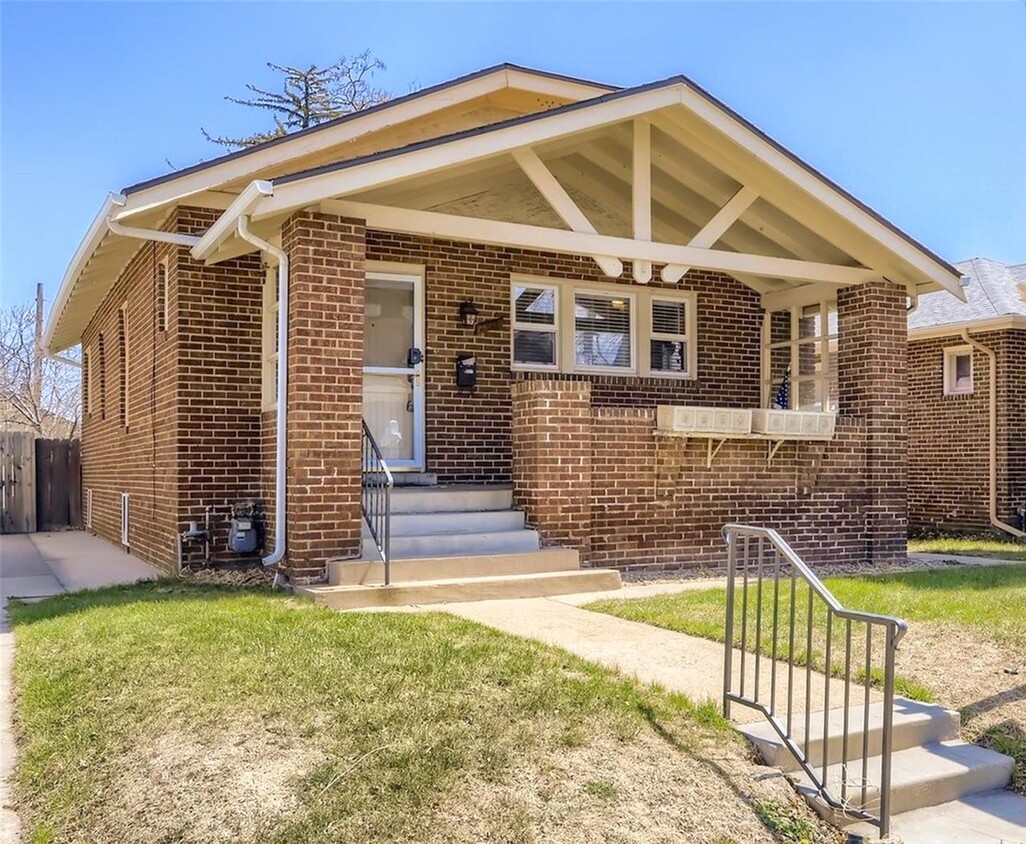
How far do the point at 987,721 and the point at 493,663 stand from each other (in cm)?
257

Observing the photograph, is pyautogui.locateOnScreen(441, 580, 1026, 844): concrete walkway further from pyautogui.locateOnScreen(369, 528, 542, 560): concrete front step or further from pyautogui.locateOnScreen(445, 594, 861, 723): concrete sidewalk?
pyautogui.locateOnScreen(369, 528, 542, 560): concrete front step

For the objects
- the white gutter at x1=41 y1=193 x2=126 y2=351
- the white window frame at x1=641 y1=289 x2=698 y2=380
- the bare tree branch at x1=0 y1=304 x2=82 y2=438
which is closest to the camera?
the white gutter at x1=41 y1=193 x2=126 y2=351

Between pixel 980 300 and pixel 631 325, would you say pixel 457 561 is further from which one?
pixel 980 300

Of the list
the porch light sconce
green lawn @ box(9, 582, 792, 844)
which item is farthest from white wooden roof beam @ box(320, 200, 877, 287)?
green lawn @ box(9, 582, 792, 844)

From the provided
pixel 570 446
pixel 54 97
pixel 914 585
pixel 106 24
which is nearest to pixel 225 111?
pixel 54 97

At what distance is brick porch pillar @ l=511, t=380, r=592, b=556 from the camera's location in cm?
873

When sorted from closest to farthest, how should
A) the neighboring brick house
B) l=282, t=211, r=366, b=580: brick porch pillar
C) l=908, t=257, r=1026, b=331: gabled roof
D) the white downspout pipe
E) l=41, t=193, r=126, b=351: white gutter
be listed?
l=282, t=211, r=366, b=580: brick porch pillar
the white downspout pipe
l=41, t=193, r=126, b=351: white gutter
the neighboring brick house
l=908, t=257, r=1026, b=331: gabled roof

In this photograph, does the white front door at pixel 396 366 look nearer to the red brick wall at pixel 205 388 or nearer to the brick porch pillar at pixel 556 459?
the red brick wall at pixel 205 388

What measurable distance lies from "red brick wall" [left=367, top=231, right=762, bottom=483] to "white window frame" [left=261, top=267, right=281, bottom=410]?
46.5 inches

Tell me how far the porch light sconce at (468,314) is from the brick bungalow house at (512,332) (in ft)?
0.09

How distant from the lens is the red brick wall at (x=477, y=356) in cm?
997

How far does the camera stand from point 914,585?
847 cm

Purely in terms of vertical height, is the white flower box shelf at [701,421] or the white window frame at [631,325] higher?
the white window frame at [631,325]

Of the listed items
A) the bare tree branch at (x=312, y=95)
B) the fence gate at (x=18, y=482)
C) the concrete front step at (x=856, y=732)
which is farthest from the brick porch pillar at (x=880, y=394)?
the bare tree branch at (x=312, y=95)
